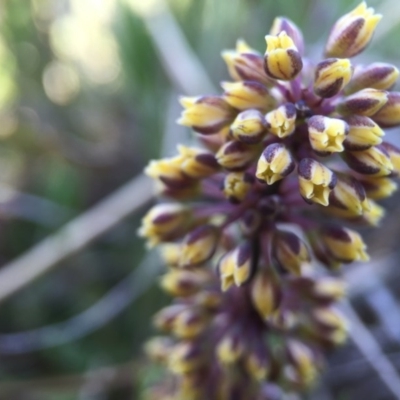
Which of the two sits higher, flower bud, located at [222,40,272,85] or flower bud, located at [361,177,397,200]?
flower bud, located at [222,40,272,85]

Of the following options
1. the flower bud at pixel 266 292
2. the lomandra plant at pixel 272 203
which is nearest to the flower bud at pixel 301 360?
the lomandra plant at pixel 272 203

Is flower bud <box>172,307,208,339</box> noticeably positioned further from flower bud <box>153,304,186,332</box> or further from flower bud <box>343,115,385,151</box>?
flower bud <box>343,115,385,151</box>

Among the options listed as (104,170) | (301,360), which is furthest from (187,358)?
(104,170)

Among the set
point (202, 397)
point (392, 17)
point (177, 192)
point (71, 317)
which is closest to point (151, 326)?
point (71, 317)

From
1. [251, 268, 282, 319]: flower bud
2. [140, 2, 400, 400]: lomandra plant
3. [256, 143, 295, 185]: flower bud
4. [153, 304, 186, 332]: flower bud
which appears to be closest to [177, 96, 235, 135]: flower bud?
[140, 2, 400, 400]: lomandra plant

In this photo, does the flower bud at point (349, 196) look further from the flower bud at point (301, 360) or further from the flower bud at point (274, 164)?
the flower bud at point (301, 360)

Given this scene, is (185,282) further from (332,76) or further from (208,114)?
(332,76)
